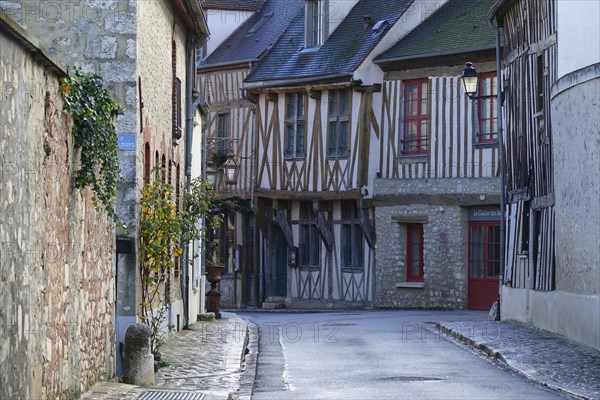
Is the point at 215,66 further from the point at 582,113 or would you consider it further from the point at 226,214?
the point at 582,113

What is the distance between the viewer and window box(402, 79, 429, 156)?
3206cm

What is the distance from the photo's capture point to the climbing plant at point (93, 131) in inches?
408

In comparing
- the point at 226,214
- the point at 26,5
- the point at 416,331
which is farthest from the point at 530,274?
the point at 226,214

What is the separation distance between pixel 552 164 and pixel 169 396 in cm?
1107

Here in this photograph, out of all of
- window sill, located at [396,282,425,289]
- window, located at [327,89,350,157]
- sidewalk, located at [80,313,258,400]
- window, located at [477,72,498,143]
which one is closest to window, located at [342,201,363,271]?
window, located at [327,89,350,157]

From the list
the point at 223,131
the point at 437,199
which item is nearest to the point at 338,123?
the point at 437,199

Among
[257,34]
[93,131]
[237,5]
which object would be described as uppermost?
[237,5]

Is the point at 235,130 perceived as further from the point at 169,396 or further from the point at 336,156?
the point at 169,396

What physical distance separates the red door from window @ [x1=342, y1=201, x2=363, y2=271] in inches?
139

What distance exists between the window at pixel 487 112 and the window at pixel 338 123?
403cm

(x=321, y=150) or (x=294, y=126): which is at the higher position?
(x=294, y=126)

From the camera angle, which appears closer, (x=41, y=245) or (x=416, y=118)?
(x=41, y=245)

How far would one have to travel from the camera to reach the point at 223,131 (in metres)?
38.8

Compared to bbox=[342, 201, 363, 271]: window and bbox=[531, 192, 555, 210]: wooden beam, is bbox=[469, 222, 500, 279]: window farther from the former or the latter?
bbox=[531, 192, 555, 210]: wooden beam
